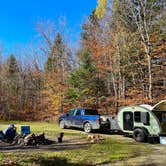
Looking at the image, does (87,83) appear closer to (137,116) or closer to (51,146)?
(137,116)

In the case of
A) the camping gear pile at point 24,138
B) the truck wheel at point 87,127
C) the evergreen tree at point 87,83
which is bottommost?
the camping gear pile at point 24,138

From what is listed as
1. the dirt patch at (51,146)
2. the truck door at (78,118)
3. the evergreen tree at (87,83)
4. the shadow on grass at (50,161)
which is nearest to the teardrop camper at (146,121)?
the dirt patch at (51,146)

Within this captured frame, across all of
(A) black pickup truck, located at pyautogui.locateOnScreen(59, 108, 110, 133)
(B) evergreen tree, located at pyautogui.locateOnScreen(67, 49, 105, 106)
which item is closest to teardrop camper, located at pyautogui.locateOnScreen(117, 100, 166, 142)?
(A) black pickup truck, located at pyautogui.locateOnScreen(59, 108, 110, 133)

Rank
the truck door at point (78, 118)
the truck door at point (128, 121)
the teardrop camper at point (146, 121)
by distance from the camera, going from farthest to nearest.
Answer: the truck door at point (78, 118) → the truck door at point (128, 121) → the teardrop camper at point (146, 121)

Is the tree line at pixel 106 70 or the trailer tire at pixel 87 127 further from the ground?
the tree line at pixel 106 70

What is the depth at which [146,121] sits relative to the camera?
1842cm

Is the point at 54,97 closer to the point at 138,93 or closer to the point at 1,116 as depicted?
the point at 1,116

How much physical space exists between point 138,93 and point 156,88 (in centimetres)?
177

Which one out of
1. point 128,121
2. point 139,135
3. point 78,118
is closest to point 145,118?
point 139,135

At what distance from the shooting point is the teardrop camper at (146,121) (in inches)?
711

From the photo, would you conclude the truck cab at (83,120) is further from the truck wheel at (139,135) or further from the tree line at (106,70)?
the tree line at (106,70)

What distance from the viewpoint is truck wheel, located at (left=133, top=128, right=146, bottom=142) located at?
59.9ft

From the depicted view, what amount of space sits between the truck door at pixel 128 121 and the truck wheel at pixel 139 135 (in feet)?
2.44

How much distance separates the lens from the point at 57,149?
15023mm
